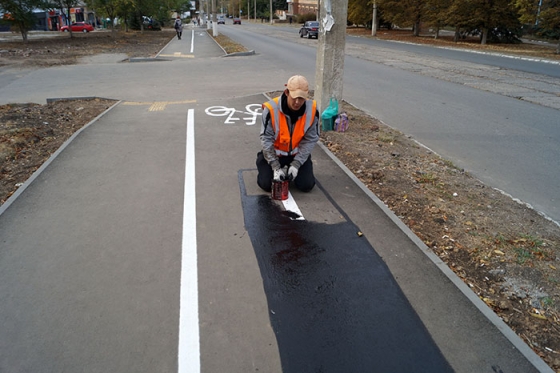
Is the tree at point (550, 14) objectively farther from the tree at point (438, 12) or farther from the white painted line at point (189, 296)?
the white painted line at point (189, 296)

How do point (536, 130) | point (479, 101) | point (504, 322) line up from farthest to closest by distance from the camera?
point (479, 101) → point (536, 130) → point (504, 322)

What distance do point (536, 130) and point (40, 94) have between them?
13655 millimetres

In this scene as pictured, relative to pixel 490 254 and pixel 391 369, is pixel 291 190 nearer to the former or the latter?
pixel 490 254

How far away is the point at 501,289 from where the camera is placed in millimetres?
3705

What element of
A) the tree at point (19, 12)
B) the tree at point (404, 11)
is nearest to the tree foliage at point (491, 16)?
the tree at point (404, 11)

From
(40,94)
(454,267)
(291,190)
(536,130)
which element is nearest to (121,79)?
(40,94)

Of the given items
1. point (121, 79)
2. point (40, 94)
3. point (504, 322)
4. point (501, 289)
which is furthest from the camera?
point (121, 79)

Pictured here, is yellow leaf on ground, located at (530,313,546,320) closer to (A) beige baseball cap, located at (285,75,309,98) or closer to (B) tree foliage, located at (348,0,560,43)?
(A) beige baseball cap, located at (285,75,309,98)

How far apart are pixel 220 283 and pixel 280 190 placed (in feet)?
Answer: 6.20

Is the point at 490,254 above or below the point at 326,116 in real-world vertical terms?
below

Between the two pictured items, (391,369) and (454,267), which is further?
(454,267)

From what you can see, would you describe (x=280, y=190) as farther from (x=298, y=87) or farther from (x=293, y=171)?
(x=298, y=87)

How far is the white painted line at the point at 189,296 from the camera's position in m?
2.87

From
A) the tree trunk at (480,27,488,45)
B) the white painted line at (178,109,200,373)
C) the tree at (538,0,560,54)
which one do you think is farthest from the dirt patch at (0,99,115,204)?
the tree trunk at (480,27,488,45)
